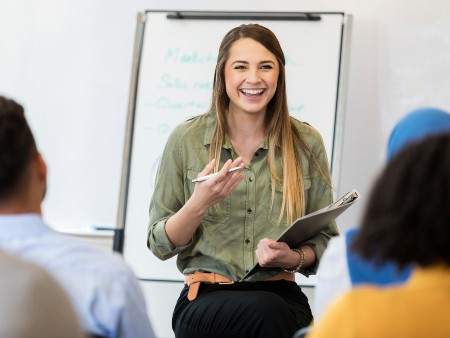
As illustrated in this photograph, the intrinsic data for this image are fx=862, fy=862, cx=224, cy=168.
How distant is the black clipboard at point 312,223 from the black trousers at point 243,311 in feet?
0.28

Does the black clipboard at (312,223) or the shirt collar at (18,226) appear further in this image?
the black clipboard at (312,223)

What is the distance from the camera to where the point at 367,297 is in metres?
1.08

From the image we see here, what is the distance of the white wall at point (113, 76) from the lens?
3.59m

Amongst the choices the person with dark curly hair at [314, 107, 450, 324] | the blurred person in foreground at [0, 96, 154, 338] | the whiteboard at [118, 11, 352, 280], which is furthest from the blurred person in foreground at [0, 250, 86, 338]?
the whiteboard at [118, 11, 352, 280]

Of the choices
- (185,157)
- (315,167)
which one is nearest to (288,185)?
(315,167)

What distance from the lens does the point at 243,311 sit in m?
2.29

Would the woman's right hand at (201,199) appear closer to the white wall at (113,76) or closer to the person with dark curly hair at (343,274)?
the person with dark curly hair at (343,274)

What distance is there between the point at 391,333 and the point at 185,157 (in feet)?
5.19

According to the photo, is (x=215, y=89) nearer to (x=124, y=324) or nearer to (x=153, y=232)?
(x=153, y=232)

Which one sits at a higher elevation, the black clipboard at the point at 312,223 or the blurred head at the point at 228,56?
the blurred head at the point at 228,56

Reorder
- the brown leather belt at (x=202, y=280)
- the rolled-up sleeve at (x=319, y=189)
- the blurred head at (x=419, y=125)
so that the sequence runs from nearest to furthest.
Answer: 1. the blurred head at (x=419, y=125)
2. the brown leather belt at (x=202, y=280)
3. the rolled-up sleeve at (x=319, y=189)

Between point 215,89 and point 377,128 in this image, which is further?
point 377,128

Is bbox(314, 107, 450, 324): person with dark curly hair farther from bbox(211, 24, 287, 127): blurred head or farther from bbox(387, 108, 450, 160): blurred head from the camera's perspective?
bbox(211, 24, 287, 127): blurred head

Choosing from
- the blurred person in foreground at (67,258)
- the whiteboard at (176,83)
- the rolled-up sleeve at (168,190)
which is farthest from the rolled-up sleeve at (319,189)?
the blurred person in foreground at (67,258)
